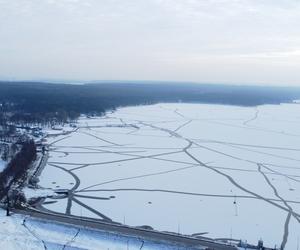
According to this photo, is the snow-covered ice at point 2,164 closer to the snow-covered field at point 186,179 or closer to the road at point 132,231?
the snow-covered field at point 186,179

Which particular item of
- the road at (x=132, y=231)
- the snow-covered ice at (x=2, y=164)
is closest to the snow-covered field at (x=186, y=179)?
the road at (x=132, y=231)

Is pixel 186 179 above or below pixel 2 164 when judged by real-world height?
above

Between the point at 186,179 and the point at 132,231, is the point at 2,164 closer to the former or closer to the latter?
the point at 186,179

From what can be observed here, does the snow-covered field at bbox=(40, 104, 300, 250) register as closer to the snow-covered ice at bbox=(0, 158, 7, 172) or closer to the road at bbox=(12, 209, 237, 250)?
the road at bbox=(12, 209, 237, 250)

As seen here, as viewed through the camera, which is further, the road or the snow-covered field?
the snow-covered field

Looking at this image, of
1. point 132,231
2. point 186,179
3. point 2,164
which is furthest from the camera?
point 2,164

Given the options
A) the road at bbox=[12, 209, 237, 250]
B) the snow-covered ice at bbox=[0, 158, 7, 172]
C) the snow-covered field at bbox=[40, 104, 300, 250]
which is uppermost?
the snow-covered field at bbox=[40, 104, 300, 250]

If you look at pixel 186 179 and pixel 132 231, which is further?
pixel 186 179

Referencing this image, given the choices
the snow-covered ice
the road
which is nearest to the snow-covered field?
the road

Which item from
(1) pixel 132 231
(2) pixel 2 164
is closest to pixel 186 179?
(1) pixel 132 231
